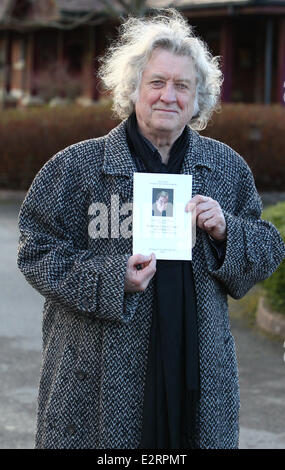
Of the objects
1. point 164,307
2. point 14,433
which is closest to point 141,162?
point 164,307

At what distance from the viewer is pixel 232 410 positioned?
358cm

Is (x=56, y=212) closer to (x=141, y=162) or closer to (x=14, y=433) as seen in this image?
(x=141, y=162)

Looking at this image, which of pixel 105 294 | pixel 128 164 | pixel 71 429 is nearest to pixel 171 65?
pixel 128 164

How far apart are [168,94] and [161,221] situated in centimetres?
45

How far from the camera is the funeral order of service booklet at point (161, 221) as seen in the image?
3.30m

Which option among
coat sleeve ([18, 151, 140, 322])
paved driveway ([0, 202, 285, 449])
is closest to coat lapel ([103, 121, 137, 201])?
coat sleeve ([18, 151, 140, 322])

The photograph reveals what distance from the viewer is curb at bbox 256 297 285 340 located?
8.02 meters

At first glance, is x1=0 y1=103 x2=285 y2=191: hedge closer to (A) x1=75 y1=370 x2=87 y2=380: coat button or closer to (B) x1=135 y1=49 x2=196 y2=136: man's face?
(B) x1=135 y1=49 x2=196 y2=136: man's face

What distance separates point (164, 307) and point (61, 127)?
14.5 metres

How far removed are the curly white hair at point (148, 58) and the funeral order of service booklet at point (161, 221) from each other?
0.40m

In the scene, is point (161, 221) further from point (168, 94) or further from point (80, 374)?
point (80, 374)

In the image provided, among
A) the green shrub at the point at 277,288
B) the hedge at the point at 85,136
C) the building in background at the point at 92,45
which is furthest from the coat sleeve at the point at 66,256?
the building in background at the point at 92,45

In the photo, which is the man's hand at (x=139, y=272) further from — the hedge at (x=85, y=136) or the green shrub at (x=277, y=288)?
the hedge at (x=85, y=136)

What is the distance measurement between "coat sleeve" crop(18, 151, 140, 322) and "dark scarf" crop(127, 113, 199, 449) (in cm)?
12
